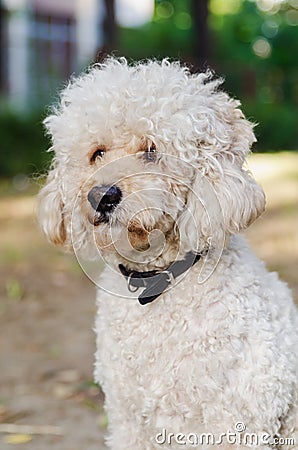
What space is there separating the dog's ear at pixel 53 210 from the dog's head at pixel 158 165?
13 cm

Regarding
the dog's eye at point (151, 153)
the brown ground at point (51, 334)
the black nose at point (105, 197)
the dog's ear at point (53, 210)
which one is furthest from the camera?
the brown ground at point (51, 334)

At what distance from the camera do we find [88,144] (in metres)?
2.98

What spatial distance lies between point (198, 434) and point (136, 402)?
→ 0.26 m

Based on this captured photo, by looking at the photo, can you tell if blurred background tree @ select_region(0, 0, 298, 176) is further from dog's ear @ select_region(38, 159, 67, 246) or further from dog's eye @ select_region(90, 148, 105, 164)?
dog's eye @ select_region(90, 148, 105, 164)

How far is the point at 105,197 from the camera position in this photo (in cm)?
274

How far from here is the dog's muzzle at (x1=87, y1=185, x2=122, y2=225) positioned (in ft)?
8.97

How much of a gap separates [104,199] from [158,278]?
0.41m

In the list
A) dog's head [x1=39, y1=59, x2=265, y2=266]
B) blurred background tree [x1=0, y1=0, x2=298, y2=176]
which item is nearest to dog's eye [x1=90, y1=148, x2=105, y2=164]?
dog's head [x1=39, y1=59, x2=265, y2=266]

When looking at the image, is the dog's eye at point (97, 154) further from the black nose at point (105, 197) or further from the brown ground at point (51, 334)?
the brown ground at point (51, 334)

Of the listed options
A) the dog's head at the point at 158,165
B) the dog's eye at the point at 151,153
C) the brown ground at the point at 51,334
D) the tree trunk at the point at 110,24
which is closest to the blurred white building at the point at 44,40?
the tree trunk at the point at 110,24

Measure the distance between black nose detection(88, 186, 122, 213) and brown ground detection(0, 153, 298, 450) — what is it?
1.73 meters

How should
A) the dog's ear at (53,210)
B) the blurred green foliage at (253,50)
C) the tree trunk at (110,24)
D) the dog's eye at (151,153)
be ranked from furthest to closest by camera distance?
the blurred green foliage at (253,50), the tree trunk at (110,24), the dog's ear at (53,210), the dog's eye at (151,153)

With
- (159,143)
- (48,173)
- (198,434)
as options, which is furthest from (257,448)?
(48,173)

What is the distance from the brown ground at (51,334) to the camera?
4.36m
